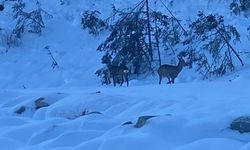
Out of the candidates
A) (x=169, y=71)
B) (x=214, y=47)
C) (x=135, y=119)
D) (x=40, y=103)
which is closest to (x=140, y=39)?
(x=214, y=47)

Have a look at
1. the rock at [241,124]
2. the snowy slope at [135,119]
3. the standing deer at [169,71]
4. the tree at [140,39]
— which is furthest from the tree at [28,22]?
the rock at [241,124]

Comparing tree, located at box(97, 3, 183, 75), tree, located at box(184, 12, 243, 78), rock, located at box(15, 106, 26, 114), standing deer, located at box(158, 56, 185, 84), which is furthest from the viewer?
tree, located at box(97, 3, 183, 75)

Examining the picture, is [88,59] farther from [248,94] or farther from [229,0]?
Answer: [248,94]

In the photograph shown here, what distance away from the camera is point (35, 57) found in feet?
46.7

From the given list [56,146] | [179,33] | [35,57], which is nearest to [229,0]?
[179,33]

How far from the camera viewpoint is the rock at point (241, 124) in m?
4.21

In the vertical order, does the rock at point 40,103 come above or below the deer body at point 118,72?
below

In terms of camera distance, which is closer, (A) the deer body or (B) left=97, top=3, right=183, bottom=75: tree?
(A) the deer body

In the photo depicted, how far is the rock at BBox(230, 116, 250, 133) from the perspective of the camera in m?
4.21

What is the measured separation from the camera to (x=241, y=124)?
4.25 meters

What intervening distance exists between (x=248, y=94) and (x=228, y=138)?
192cm

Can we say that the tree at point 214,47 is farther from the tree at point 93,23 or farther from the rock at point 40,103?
the rock at point 40,103

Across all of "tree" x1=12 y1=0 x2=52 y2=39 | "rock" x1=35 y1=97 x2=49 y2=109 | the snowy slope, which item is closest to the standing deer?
the snowy slope

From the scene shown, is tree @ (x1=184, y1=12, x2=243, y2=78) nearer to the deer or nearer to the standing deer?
the standing deer
